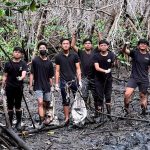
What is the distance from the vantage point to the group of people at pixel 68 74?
8805 mm

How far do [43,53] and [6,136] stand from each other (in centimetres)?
324

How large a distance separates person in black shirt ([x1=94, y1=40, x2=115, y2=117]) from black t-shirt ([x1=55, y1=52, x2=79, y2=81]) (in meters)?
0.50

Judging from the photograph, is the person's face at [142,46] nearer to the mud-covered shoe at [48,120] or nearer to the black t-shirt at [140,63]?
the black t-shirt at [140,63]

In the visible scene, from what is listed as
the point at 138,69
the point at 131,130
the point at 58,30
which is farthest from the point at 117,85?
the point at 131,130

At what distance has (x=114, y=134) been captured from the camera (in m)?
8.94

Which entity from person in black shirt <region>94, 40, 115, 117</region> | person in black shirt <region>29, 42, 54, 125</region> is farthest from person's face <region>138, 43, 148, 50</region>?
person in black shirt <region>29, 42, 54, 125</region>

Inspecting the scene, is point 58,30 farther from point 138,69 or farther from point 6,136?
point 6,136

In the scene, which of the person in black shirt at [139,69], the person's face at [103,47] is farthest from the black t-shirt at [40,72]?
the person in black shirt at [139,69]

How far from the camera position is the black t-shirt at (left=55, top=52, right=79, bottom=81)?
942 cm

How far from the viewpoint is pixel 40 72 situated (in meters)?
9.23

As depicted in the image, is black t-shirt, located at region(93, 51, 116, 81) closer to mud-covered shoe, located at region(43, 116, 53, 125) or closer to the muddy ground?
the muddy ground

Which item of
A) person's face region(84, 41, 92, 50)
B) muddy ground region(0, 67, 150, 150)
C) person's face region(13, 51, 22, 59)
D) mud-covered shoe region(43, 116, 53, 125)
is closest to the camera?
muddy ground region(0, 67, 150, 150)

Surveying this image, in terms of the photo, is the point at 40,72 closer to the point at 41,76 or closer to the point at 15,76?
the point at 41,76

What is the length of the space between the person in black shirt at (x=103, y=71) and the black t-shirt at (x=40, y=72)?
1083 millimetres
